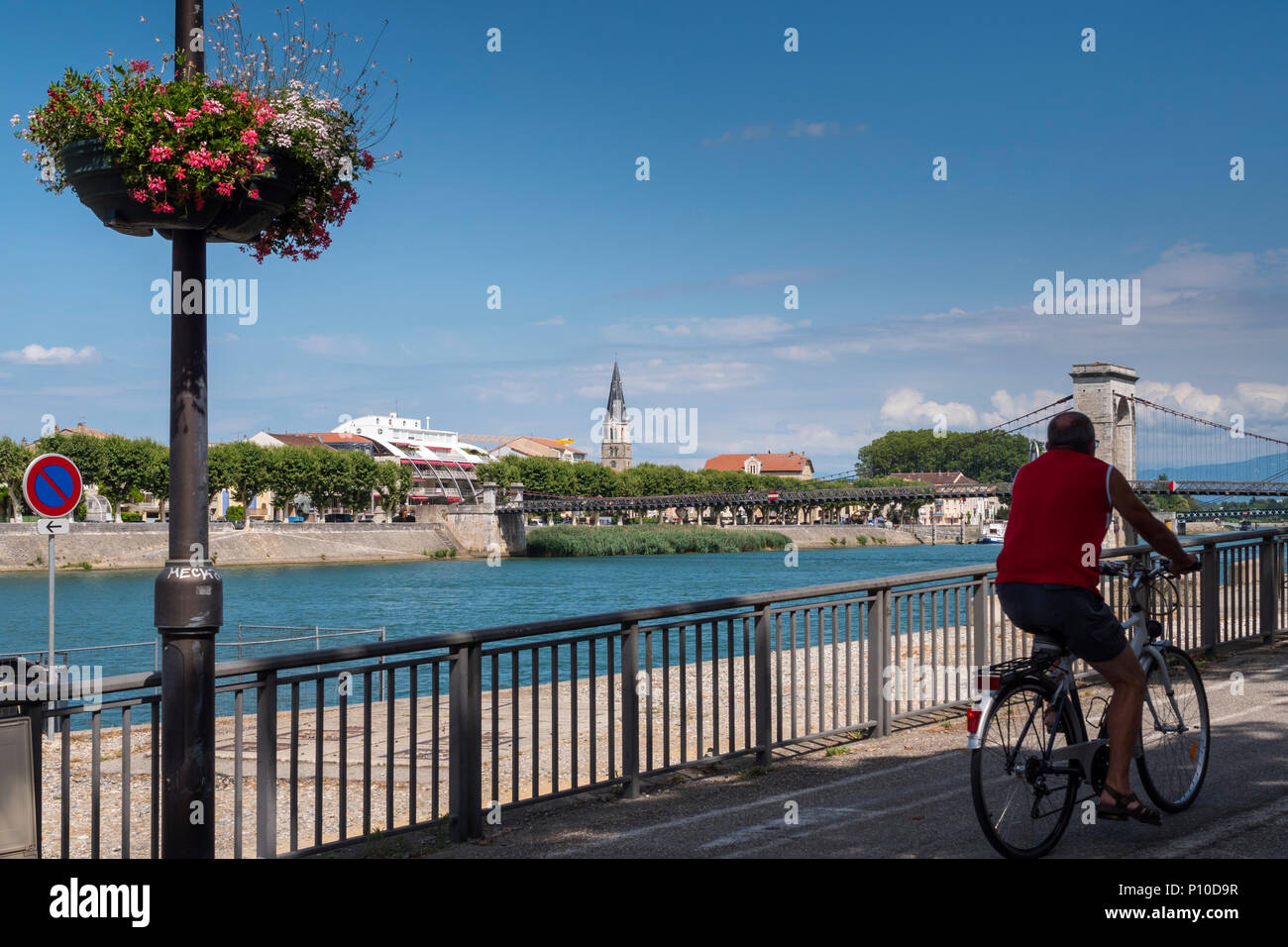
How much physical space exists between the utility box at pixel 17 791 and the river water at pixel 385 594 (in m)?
18.2

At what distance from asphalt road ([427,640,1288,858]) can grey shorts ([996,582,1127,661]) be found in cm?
87

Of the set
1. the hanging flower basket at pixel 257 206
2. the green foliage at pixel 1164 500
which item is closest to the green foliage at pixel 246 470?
the green foliage at pixel 1164 500

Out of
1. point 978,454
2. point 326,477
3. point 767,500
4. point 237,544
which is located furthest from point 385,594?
point 978,454

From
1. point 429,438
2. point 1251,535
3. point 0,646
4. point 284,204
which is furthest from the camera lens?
point 429,438

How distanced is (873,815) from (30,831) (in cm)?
374

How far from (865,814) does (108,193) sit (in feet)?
14.4

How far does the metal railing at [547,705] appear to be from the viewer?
17.6 ft

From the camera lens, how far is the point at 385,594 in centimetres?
5269

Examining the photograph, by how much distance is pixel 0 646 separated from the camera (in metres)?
31.8

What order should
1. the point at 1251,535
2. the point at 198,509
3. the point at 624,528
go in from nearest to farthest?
1. the point at 198,509
2. the point at 1251,535
3. the point at 624,528

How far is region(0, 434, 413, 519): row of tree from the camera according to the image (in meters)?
78.8

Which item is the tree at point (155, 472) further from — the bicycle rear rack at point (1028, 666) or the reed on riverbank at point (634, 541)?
the bicycle rear rack at point (1028, 666)
